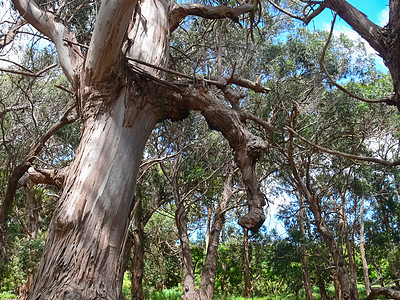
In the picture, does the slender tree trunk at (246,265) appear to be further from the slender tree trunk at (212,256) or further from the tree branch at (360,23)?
the tree branch at (360,23)

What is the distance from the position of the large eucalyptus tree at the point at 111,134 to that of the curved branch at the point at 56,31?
0.03 ft

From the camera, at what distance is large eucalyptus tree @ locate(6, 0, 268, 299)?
2338mm

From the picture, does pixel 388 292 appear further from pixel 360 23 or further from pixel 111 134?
pixel 111 134

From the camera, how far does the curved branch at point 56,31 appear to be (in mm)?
3367

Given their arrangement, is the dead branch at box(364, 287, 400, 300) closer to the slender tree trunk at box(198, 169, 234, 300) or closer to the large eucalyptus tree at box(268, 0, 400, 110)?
the large eucalyptus tree at box(268, 0, 400, 110)

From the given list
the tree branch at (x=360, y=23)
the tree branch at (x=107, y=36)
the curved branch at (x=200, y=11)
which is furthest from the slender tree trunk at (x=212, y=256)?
the tree branch at (x=107, y=36)

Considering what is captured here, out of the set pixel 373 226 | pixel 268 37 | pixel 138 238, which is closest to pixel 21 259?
pixel 138 238

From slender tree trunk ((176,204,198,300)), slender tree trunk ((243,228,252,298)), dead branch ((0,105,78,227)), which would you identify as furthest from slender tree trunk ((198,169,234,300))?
slender tree trunk ((243,228,252,298))

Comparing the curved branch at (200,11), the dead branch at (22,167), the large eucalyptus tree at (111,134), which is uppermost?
the curved branch at (200,11)

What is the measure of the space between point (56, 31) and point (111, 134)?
4.93ft

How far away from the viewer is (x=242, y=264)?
19922 millimetres

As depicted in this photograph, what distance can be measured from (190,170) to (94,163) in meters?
9.78

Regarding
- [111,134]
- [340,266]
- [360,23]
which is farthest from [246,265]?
[111,134]

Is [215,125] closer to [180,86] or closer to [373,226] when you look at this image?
[180,86]
